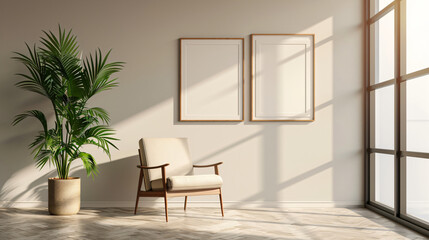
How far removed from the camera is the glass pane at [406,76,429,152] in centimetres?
400

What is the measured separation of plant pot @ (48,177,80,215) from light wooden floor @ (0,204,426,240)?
0.11 meters

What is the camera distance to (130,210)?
5086 mm

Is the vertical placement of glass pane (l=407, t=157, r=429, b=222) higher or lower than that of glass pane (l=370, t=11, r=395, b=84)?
lower

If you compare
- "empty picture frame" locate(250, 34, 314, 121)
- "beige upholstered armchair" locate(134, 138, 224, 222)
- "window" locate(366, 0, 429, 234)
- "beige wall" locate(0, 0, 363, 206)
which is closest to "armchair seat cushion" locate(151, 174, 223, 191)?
"beige upholstered armchair" locate(134, 138, 224, 222)

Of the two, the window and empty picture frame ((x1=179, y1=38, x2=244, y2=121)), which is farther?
empty picture frame ((x1=179, y1=38, x2=244, y2=121))

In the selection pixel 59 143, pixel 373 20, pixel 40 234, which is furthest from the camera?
pixel 373 20

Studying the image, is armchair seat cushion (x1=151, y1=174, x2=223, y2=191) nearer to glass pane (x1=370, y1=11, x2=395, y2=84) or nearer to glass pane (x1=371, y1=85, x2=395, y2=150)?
glass pane (x1=371, y1=85, x2=395, y2=150)

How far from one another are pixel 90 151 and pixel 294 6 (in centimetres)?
305

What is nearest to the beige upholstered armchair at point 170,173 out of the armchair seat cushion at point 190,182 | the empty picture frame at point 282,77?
the armchair seat cushion at point 190,182

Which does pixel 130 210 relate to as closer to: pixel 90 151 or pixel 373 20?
pixel 90 151

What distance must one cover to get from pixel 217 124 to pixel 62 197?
195 centimetres

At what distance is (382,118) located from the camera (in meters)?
5.04

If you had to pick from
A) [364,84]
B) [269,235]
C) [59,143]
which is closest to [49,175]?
[59,143]

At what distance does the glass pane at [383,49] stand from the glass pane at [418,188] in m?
1.08
